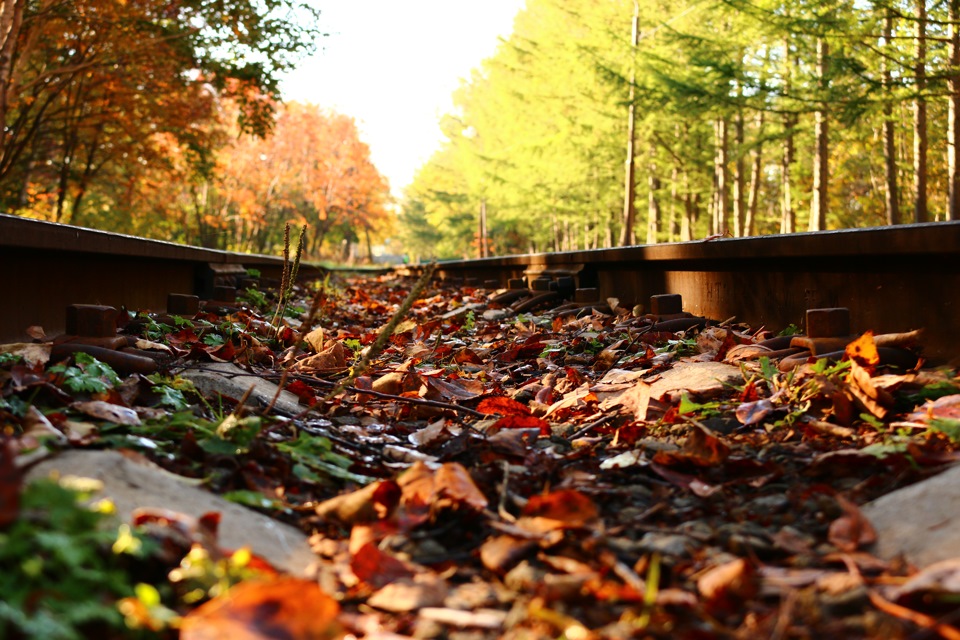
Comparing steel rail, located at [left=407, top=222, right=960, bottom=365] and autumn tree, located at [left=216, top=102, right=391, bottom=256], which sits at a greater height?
autumn tree, located at [left=216, top=102, right=391, bottom=256]

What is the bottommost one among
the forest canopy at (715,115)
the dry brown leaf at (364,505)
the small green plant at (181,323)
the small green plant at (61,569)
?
the dry brown leaf at (364,505)

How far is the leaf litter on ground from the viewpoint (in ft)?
4.63

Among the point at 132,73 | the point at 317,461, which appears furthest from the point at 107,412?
the point at 132,73

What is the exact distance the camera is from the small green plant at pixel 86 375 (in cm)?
266

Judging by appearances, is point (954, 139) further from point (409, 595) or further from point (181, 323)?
point (409, 595)

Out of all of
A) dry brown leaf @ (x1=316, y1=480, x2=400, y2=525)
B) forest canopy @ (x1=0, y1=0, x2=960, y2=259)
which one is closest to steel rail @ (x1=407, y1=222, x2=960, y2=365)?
dry brown leaf @ (x1=316, y1=480, x2=400, y2=525)

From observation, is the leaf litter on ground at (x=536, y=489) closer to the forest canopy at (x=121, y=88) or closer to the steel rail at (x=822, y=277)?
the steel rail at (x=822, y=277)

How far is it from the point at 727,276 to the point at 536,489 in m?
3.26

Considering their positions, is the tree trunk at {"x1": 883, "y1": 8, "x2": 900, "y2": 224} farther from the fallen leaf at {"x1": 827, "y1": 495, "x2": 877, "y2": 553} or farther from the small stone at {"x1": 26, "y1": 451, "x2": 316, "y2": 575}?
the small stone at {"x1": 26, "y1": 451, "x2": 316, "y2": 575}

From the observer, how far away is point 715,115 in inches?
959

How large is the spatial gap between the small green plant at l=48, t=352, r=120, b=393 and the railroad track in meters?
0.81

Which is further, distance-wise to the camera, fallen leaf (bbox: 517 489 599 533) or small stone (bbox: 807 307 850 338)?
small stone (bbox: 807 307 850 338)

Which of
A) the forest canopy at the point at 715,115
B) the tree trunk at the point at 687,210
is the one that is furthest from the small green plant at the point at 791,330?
the tree trunk at the point at 687,210

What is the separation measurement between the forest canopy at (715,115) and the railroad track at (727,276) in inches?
37.1
